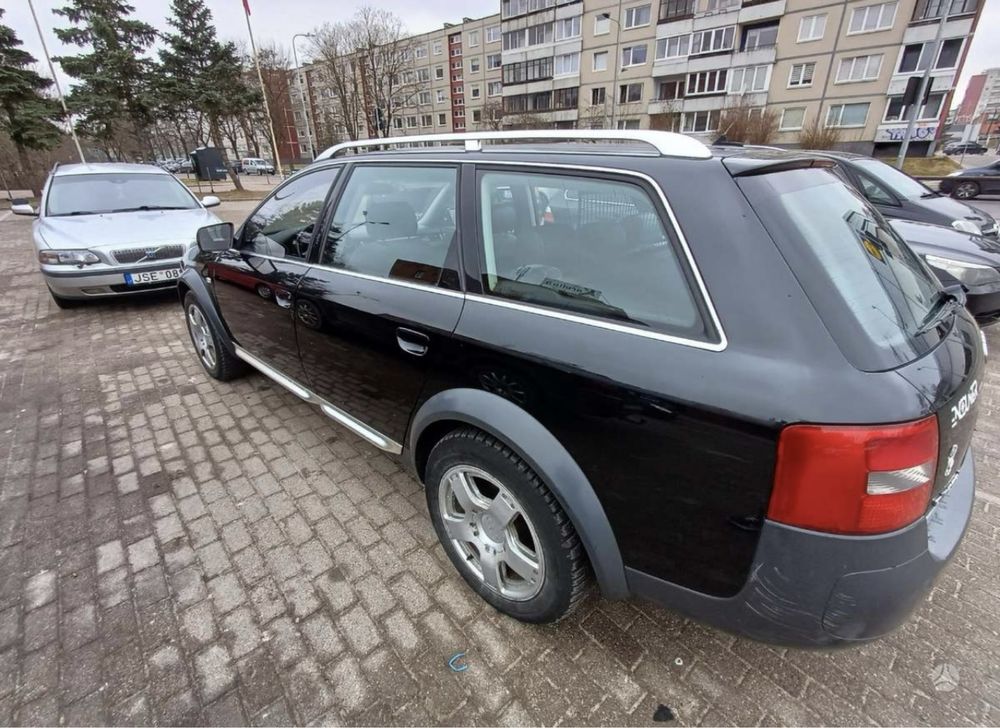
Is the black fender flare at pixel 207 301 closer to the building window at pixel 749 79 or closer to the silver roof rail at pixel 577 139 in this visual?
the silver roof rail at pixel 577 139

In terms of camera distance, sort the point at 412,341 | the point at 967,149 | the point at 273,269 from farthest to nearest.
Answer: the point at 967,149 < the point at 273,269 < the point at 412,341

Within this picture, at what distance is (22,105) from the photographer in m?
21.0

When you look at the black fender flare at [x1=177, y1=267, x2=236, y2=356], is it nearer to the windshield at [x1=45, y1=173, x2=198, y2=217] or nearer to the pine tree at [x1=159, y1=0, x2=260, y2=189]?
the windshield at [x1=45, y1=173, x2=198, y2=217]

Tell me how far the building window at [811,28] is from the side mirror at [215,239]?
40.0 metres

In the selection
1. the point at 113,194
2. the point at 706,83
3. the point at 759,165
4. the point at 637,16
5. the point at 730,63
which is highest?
the point at 637,16

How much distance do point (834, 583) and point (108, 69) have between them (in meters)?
35.8

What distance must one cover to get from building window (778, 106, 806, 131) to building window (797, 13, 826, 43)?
12.9ft

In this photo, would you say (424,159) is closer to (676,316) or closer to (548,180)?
(548,180)

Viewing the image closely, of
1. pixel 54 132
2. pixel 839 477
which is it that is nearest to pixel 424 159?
pixel 839 477

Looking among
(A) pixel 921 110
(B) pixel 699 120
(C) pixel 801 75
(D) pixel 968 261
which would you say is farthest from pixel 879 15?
(D) pixel 968 261

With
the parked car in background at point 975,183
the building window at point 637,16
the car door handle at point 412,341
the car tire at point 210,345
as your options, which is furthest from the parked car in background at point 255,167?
the car door handle at point 412,341

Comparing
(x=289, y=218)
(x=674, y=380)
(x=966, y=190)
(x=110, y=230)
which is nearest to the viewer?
(x=674, y=380)

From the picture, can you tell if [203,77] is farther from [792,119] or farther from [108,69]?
[792,119]

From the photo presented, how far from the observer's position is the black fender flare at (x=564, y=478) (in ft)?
4.91
